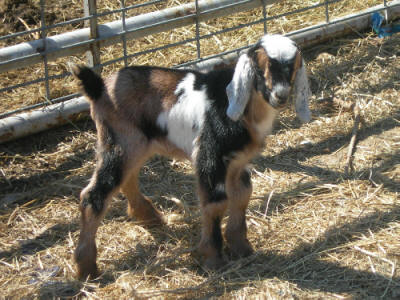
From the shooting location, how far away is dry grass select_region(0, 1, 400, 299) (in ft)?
15.9

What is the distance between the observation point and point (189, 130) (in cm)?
502

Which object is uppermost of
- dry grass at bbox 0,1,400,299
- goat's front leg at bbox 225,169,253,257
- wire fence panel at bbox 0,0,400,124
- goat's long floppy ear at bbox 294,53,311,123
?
goat's long floppy ear at bbox 294,53,311,123

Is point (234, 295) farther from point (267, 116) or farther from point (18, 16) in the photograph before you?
point (18, 16)

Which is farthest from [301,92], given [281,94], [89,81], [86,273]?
[86,273]

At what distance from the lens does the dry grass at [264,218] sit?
15.9 feet

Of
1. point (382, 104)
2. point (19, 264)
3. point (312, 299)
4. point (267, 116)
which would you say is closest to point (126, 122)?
point (267, 116)

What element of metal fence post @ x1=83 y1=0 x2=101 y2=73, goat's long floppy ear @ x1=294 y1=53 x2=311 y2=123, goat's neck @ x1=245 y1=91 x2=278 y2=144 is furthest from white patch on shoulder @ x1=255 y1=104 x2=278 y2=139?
metal fence post @ x1=83 y1=0 x2=101 y2=73

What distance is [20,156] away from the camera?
21.6ft

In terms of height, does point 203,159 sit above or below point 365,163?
above

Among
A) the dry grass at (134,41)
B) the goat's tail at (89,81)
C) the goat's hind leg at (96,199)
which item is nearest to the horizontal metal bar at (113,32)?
the dry grass at (134,41)

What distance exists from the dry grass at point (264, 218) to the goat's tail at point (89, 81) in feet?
4.33

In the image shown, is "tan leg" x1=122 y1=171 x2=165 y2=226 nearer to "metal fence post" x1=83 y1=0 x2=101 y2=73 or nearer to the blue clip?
"metal fence post" x1=83 y1=0 x2=101 y2=73

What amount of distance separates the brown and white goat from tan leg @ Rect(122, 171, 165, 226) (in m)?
0.51

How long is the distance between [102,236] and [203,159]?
133 cm
